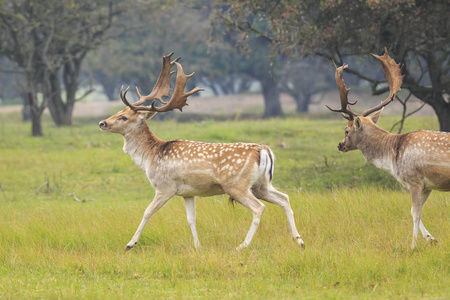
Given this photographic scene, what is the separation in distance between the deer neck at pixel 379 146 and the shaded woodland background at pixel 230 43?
12.8 feet

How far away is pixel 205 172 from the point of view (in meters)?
7.86

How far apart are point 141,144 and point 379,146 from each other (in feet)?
9.65

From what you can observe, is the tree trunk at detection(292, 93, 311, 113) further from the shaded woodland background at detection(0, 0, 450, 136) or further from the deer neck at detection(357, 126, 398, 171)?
the deer neck at detection(357, 126, 398, 171)

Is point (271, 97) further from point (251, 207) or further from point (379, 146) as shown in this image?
point (251, 207)

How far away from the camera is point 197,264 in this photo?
700 cm

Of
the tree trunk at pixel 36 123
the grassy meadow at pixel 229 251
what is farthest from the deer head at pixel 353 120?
the tree trunk at pixel 36 123

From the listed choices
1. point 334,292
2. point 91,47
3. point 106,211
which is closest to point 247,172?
point 334,292

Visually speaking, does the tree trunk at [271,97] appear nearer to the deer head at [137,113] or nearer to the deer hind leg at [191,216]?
the deer head at [137,113]

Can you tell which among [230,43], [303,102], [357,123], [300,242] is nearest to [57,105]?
[230,43]

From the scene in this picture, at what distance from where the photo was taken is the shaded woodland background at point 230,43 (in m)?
12.9

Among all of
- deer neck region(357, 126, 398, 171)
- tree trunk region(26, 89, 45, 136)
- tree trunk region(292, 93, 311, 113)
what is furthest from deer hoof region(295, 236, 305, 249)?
tree trunk region(292, 93, 311, 113)

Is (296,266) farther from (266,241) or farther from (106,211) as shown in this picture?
(106,211)

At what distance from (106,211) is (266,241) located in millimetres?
2908

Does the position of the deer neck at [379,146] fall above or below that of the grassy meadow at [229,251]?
above
